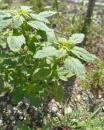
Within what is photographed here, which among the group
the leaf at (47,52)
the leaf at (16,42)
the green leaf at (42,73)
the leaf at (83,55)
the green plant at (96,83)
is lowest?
the green plant at (96,83)

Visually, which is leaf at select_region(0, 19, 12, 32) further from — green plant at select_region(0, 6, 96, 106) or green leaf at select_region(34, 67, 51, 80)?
green leaf at select_region(34, 67, 51, 80)

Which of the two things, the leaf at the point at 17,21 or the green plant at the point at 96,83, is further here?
the green plant at the point at 96,83

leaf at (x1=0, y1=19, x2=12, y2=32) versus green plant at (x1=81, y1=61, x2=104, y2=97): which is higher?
leaf at (x1=0, y1=19, x2=12, y2=32)

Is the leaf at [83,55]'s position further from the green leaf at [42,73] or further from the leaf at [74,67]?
the green leaf at [42,73]

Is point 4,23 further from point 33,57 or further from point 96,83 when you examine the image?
point 96,83

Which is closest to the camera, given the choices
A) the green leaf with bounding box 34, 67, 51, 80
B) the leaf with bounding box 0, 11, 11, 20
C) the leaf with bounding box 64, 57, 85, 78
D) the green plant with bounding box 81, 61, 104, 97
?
the leaf with bounding box 64, 57, 85, 78

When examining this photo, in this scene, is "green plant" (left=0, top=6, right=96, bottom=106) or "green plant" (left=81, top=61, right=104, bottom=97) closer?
"green plant" (left=0, top=6, right=96, bottom=106)

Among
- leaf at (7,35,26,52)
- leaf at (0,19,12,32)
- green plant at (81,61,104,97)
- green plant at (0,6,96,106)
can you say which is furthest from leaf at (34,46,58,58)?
Result: green plant at (81,61,104,97)

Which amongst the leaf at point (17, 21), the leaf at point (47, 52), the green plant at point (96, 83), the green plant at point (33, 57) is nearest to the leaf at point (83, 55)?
the green plant at point (33, 57)

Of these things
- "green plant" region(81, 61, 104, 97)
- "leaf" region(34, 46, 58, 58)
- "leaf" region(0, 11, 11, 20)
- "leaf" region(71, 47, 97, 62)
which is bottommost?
"green plant" region(81, 61, 104, 97)
